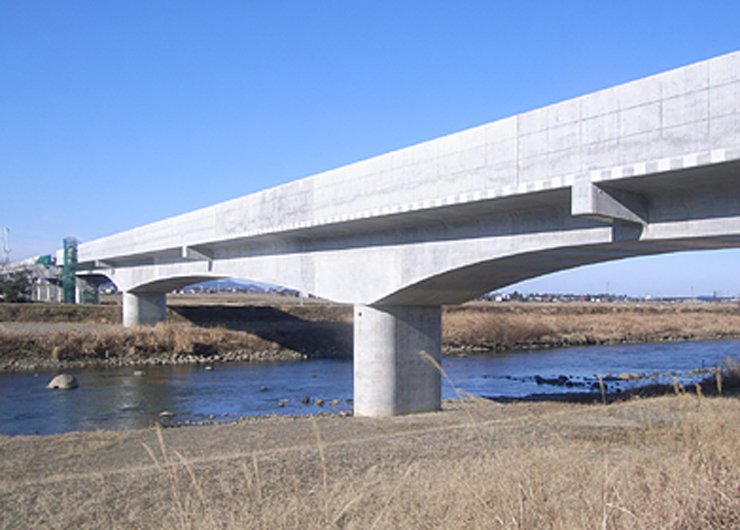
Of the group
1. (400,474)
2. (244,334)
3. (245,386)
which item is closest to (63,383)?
(245,386)

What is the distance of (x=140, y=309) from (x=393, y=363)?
28.8m

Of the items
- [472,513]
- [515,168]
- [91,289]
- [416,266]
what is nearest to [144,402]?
[416,266]

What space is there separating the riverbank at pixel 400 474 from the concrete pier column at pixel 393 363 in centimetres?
103

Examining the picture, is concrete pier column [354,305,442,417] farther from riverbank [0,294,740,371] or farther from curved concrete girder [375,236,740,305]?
riverbank [0,294,740,371]

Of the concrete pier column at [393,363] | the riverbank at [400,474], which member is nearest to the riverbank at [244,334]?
the concrete pier column at [393,363]

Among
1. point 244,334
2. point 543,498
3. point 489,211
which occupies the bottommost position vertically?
point 244,334

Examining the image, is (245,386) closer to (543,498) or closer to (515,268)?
(515,268)

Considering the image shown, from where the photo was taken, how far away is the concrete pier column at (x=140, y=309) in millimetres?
41250

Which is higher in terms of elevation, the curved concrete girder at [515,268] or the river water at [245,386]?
the curved concrete girder at [515,268]

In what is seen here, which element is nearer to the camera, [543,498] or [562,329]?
[543,498]

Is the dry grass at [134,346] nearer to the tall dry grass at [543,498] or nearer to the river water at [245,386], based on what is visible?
the river water at [245,386]

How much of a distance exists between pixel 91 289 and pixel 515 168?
48.2 m

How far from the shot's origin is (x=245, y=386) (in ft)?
86.5

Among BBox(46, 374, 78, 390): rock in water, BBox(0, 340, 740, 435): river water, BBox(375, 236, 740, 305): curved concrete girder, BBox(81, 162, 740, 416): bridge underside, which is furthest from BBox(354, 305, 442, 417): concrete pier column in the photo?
BBox(46, 374, 78, 390): rock in water
